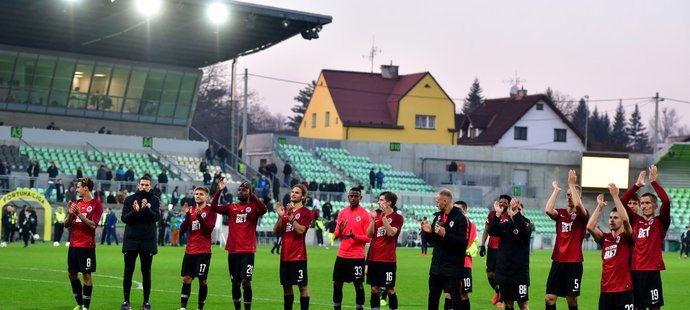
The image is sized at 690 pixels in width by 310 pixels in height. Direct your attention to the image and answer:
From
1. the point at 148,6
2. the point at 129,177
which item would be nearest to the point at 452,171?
the point at 129,177

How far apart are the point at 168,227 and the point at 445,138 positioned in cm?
4182

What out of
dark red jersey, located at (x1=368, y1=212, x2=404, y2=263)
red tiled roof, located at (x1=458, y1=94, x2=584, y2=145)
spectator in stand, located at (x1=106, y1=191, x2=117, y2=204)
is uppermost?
red tiled roof, located at (x1=458, y1=94, x2=584, y2=145)

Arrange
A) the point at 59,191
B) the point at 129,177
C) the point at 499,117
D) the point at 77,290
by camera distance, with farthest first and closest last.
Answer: the point at 499,117 → the point at 129,177 → the point at 59,191 → the point at 77,290

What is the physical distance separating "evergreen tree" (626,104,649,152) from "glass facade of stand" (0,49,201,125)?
9847cm

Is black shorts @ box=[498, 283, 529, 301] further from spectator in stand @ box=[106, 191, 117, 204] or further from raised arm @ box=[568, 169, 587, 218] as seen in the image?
spectator in stand @ box=[106, 191, 117, 204]

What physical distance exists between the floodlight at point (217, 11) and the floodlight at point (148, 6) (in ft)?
7.79

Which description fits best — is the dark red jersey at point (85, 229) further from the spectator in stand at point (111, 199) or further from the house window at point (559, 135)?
the house window at point (559, 135)

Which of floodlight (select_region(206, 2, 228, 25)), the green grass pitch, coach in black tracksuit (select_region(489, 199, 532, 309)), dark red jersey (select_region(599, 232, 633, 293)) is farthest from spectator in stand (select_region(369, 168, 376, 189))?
dark red jersey (select_region(599, 232, 633, 293))

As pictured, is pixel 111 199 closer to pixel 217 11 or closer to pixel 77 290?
pixel 217 11

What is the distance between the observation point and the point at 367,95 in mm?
88062

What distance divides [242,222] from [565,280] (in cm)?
519

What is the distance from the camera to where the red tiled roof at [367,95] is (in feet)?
282

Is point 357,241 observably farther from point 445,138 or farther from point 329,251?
point 445,138

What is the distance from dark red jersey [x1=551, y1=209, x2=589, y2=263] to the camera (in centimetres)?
1639
